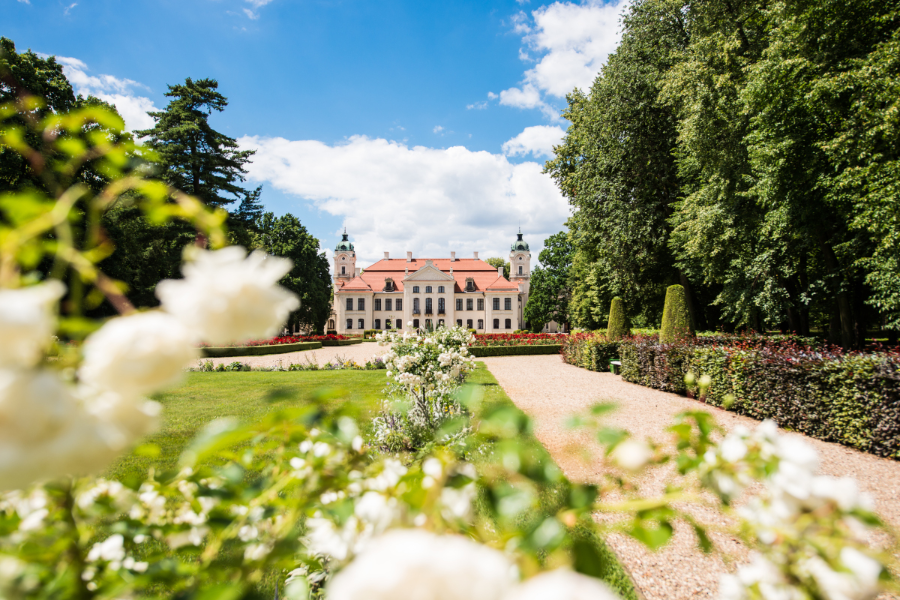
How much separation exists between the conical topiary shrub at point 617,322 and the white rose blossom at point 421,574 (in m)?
15.0

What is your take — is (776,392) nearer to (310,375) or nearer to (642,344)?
(642,344)

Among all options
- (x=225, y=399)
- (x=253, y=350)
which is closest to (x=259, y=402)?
(x=225, y=399)

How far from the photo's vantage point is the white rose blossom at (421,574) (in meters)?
0.38

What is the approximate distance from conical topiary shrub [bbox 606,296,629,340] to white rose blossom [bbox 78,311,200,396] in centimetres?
1509

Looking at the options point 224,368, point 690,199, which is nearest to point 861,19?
point 690,199

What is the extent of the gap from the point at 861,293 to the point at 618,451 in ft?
66.9

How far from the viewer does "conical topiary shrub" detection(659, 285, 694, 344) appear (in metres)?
12.0

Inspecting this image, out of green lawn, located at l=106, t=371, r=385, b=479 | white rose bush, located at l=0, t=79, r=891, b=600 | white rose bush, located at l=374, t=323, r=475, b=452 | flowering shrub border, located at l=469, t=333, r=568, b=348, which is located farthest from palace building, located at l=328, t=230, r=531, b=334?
white rose bush, located at l=0, t=79, r=891, b=600

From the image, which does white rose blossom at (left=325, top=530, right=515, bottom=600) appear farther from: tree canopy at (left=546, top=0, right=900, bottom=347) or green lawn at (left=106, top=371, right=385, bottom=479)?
tree canopy at (left=546, top=0, right=900, bottom=347)

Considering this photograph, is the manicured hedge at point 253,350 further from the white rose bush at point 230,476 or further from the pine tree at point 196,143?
the white rose bush at point 230,476

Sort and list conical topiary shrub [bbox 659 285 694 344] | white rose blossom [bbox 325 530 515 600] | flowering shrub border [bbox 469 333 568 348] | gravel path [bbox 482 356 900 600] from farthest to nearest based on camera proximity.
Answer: flowering shrub border [bbox 469 333 568 348] → conical topiary shrub [bbox 659 285 694 344] → gravel path [bbox 482 356 900 600] → white rose blossom [bbox 325 530 515 600]

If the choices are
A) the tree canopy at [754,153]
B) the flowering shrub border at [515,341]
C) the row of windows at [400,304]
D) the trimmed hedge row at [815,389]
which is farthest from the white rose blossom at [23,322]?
the row of windows at [400,304]

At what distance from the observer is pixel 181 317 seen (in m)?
0.50

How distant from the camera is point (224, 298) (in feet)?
1.61
